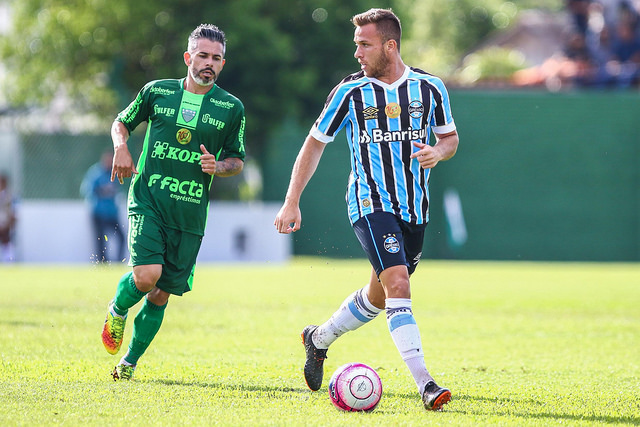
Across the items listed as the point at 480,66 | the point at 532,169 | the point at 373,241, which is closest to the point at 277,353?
the point at 373,241

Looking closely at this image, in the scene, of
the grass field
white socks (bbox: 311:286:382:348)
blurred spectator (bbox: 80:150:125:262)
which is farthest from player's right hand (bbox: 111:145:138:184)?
blurred spectator (bbox: 80:150:125:262)

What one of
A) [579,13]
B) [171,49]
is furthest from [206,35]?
[579,13]

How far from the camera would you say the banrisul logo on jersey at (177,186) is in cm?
676

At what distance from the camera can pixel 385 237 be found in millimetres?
6062

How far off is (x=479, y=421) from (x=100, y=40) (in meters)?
22.9

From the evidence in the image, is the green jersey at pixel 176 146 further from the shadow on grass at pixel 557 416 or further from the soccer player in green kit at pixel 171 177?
the shadow on grass at pixel 557 416

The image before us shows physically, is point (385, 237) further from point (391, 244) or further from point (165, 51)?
point (165, 51)

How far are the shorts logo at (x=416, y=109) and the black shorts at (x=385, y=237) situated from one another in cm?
63

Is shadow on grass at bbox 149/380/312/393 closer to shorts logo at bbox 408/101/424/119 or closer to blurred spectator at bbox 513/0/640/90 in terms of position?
shorts logo at bbox 408/101/424/119

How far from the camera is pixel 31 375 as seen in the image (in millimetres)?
6703

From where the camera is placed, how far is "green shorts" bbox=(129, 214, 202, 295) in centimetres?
662

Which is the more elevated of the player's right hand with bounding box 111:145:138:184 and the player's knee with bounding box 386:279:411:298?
the player's right hand with bounding box 111:145:138:184

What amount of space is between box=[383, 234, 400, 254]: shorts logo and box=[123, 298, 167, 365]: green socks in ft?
5.86

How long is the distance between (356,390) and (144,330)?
178cm
